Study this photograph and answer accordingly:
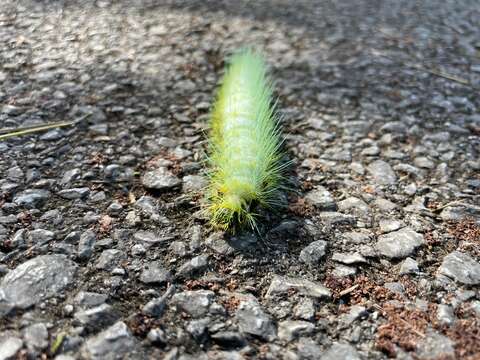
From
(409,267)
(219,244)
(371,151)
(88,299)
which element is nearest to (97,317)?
(88,299)

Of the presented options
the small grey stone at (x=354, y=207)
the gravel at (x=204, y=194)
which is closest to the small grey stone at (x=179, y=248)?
the gravel at (x=204, y=194)

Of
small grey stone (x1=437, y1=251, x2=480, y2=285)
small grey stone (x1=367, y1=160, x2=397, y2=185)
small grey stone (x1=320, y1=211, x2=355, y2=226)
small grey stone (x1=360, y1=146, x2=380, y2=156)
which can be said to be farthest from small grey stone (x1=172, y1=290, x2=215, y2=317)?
small grey stone (x1=360, y1=146, x2=380, y2=156)

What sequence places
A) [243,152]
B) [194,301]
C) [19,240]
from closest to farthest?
[194,301], [19,240], [243,152]

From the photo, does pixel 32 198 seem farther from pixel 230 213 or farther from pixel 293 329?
pixel 293 329

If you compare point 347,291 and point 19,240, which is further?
point 19,240

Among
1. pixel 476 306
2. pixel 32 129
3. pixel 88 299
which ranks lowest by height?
pixel 476 306

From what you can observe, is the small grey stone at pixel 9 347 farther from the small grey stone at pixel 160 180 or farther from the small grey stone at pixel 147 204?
the small grey stone at pixel 160 180
